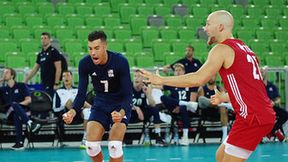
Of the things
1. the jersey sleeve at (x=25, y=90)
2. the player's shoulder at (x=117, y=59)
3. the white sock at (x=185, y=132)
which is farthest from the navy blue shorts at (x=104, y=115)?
the white sock at (x=185, y=132)

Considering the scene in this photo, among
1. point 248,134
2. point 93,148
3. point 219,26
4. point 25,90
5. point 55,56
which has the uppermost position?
point 219,26

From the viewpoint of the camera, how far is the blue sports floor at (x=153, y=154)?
13.0 m

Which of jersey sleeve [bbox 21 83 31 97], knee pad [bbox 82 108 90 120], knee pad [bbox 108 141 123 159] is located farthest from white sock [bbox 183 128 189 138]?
knee pad [bbox 108 141 123 159]

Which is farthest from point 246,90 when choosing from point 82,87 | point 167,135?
point 167,135

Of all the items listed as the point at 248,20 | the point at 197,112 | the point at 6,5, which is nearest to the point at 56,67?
the point at 197,112

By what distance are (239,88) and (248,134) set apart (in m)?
0.42

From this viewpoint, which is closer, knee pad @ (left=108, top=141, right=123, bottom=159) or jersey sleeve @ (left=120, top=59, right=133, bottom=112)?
knee pad @ (left=108, top=141, right=123, bottom=159)

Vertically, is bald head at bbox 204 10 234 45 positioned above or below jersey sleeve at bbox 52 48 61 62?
above

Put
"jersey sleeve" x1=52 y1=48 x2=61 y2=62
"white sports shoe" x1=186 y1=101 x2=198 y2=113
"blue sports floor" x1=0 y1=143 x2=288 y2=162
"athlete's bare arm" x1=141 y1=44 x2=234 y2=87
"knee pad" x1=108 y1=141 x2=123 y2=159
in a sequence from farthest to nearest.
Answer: "white sports shoe" x1=186 y1=101 x2=198 y2=113 < "jersey sleeve" x1=52 y1=48 x2=61 y2=62 < "blue sports floor" x1=0 y1=143 x2=288 y2=162 < "knee pad" x1=108 y1=141 x2=123 y2=159 < "athlete's bare arm" x1=141 y1=44 x2=234 y2=87

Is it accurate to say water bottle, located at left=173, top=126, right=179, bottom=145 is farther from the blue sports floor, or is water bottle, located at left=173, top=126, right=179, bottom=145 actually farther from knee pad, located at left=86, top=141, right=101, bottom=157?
knee pad, located at left=86, top=141, right=101, bottom=157

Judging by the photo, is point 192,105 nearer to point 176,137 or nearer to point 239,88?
point 176,137

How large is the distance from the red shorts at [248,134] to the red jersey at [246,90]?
42 mm

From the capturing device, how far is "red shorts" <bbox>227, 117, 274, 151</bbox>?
6.41m

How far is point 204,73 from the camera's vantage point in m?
6.41
